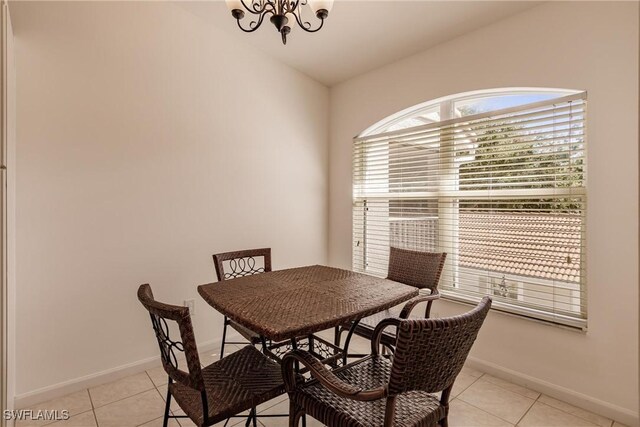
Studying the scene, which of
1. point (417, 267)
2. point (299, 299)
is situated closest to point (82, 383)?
point (299, 299)

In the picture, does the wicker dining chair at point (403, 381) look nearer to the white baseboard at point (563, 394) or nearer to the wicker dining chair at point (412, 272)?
the wicker dining chair at point (412, 272)

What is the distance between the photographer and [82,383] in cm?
235

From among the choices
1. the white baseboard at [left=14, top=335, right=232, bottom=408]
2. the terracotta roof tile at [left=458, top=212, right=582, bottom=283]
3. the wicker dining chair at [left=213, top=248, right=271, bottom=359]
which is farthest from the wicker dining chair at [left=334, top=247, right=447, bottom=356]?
the white baseboard at [left=14, top=335, right=232, bottom=408]

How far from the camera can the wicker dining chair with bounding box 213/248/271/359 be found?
7.65ft

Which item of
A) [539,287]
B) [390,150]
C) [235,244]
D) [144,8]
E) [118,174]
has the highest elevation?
[144,8]

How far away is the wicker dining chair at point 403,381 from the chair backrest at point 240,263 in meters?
1.22

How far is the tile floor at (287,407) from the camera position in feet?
6.75

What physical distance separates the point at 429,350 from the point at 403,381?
14 centimetres

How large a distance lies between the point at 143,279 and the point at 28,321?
688 millimetres

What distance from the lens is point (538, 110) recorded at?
2.39 metres

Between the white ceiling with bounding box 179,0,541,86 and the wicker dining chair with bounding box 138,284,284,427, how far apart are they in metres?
2.34

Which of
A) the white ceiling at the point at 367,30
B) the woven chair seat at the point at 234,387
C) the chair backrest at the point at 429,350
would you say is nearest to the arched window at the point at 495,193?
the white ceiling at the point at 367,30

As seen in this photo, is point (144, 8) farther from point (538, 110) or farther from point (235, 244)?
point (538, 110)

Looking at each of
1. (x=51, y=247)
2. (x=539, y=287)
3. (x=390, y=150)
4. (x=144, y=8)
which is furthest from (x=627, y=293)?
(x=144, y=8)
